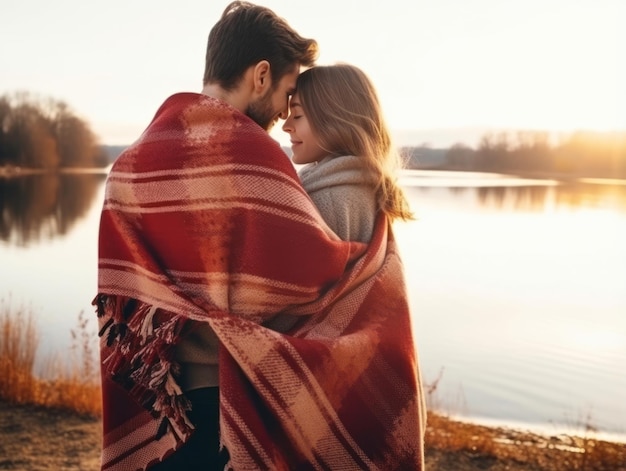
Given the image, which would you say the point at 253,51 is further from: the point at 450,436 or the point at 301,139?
the point at 450,436

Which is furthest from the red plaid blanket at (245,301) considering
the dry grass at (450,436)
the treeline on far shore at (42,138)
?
the treeline on far shore at (42,138)

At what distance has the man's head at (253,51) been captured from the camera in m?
1.75

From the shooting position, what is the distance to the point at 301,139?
200 centimetres

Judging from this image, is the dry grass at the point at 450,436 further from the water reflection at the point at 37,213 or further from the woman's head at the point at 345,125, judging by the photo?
the water reflection at the point at 37,213

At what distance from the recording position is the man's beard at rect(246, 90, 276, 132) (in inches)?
70.7

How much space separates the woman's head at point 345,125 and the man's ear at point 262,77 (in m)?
0.18

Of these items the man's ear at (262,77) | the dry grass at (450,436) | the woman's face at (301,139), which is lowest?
the dry grass at (450,436)

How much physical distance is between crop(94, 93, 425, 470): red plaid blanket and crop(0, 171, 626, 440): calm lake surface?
0.47 metres

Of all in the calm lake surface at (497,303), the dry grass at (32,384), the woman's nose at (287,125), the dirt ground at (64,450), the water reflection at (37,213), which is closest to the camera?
the woman's nose at (287,125)

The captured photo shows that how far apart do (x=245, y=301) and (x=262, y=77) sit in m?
0.59

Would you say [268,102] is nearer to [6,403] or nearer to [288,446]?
[288,446]

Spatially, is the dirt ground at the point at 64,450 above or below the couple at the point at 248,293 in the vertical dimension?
below

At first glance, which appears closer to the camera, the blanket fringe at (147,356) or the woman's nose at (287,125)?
the blanket fringe at (147,356)

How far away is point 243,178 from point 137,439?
76 cm
